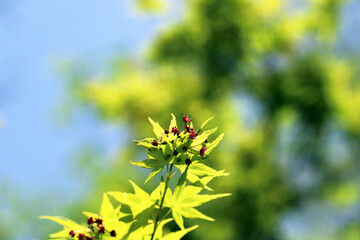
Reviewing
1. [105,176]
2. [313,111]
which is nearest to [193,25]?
[313,111]

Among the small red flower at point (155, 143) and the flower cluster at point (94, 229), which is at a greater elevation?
the small red flower at point (155, 143)

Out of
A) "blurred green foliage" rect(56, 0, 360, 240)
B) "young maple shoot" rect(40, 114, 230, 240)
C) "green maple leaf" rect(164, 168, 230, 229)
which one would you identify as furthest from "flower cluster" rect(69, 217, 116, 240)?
"blurred green foliage" rect(56, 0, 360, 240)

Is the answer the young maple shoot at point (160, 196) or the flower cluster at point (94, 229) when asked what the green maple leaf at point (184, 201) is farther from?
the flower cluster at point (94, 229)

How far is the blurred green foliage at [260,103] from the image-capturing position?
880 cm

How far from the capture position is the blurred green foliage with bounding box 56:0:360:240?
8.80 metres

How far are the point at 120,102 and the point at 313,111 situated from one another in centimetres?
435

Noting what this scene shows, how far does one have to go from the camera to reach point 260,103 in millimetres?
9742

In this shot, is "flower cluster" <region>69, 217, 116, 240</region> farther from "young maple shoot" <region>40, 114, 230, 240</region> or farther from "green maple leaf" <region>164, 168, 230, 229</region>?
"green maple leaf" <region>164, 168, 230, 229</region>

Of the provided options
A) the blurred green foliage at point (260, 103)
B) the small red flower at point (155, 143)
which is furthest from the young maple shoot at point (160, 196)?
the blurred green foliage at point (260, 103)

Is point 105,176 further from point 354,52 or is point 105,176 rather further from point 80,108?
point 354,52

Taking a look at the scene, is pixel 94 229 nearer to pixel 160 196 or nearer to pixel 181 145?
pixel 160 196

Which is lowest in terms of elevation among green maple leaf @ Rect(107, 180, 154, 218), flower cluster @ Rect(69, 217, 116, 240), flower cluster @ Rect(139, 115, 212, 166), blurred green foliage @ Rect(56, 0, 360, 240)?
flower cluster @ Rect(69, 217, 116, 240)

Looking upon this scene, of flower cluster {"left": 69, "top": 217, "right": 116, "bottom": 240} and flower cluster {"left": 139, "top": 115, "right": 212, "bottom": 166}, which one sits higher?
flower cluster {"left": 139, "top": 115, "right": 212, "bottom": 166}

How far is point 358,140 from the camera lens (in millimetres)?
9438
